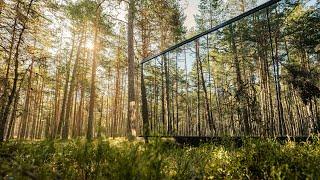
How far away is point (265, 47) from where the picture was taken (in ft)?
20.9

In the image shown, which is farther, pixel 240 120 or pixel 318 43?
pixel 240 120

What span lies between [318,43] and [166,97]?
5629 mm

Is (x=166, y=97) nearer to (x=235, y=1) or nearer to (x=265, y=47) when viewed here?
(x=265, y=47)

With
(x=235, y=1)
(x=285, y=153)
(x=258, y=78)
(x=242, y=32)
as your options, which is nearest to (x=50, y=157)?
(x=285, y=153)

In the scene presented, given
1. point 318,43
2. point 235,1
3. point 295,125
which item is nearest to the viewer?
point 318,43

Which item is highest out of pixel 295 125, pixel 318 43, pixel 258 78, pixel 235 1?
pixel 235 1

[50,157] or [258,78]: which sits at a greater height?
[258,78]

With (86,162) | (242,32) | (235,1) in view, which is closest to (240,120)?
(242,32)

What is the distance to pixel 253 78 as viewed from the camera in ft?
22.0

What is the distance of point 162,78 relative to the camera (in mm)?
10070

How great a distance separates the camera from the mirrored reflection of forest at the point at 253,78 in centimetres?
562

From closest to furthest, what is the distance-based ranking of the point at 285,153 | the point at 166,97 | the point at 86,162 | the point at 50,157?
the point at 86,162 < the point at 285,153 < the point at 50,157 < the point at 166,97

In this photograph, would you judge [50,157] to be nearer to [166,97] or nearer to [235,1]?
[166,97]

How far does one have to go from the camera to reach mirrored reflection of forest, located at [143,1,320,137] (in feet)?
18.5
